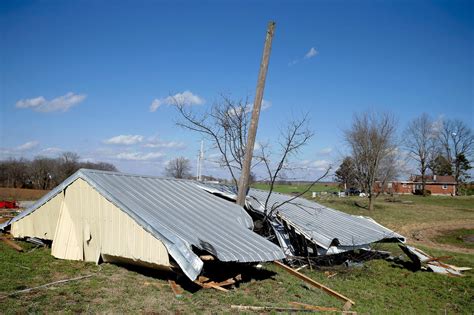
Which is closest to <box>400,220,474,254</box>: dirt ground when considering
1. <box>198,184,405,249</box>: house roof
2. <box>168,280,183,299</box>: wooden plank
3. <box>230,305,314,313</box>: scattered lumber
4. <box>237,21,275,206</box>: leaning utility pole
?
<box>198,184,405,249</box>: house roof

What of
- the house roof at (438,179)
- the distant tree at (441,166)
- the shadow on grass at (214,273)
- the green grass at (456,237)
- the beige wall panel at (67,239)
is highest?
the distant tree at (441,166)

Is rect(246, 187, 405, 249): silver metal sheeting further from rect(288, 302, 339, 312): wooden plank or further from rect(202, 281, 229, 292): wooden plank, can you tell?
rect(202, 281, 229, 292): wooden plank

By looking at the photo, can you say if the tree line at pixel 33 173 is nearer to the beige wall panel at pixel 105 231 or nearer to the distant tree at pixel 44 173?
the distant tree at pixel 44 173

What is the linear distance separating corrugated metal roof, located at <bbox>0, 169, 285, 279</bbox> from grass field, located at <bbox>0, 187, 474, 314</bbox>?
0.67 metres

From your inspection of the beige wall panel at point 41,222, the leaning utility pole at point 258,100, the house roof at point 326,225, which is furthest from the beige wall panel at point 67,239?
the leaning utility pole at point 258,100

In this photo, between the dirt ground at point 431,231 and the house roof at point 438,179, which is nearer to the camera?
the dirt ground at point 431,231

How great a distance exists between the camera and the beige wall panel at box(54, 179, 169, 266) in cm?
747

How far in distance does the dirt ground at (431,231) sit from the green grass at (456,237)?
35 cm

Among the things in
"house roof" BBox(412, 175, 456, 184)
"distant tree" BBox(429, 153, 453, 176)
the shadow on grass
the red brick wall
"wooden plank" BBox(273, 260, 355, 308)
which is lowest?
"wooden plank" BBox(273, 260, 355, 308)

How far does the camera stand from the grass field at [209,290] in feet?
20.5

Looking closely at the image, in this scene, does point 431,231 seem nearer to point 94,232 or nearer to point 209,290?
point 209,290

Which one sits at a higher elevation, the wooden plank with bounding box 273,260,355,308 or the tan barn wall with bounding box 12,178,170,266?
the tan barn wall with bounding box 12,178,170,266

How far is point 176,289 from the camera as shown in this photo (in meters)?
7.12

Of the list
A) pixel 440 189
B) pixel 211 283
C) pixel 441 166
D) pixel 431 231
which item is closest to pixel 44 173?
pixel 431 231
